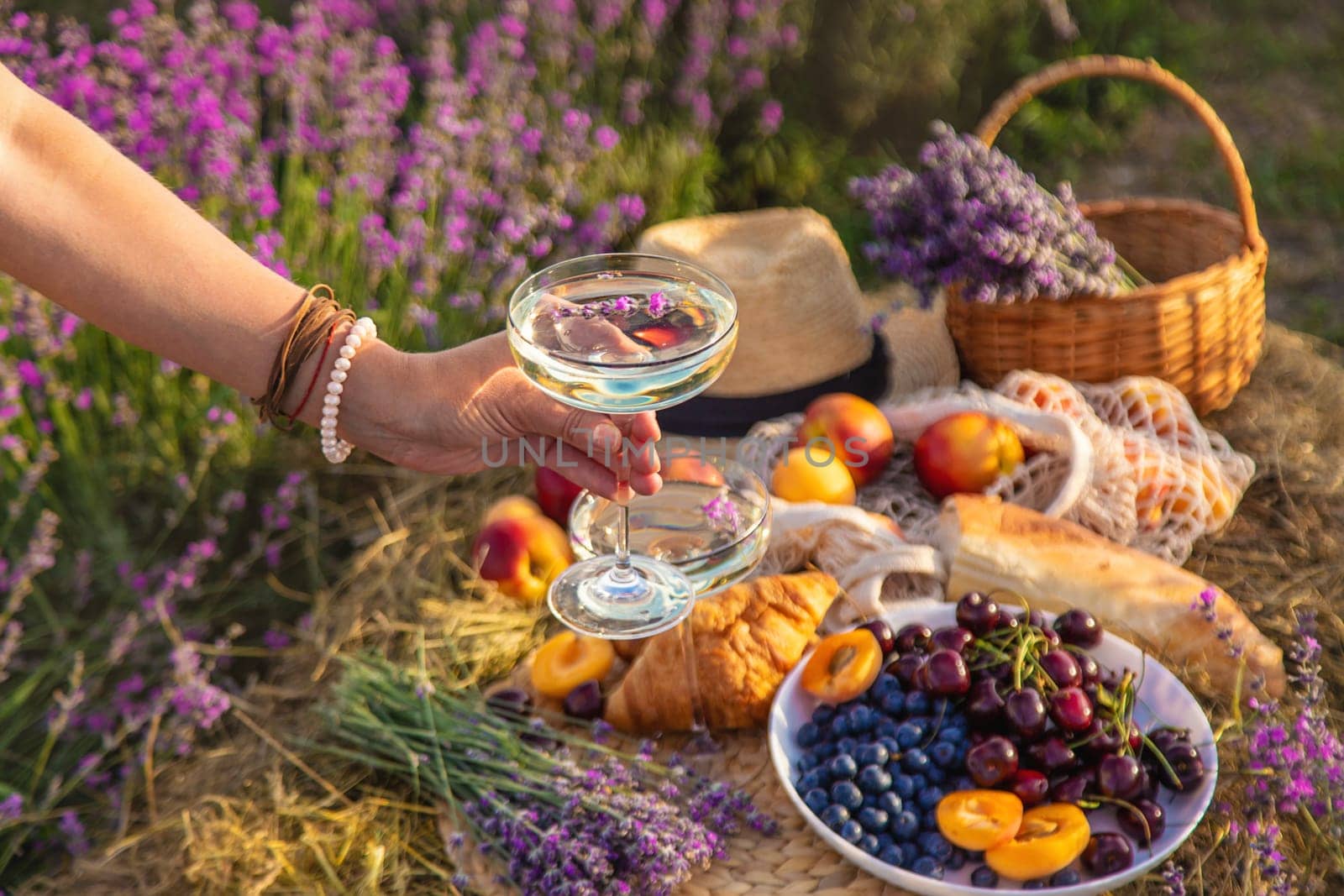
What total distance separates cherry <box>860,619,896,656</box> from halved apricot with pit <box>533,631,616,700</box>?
1.58 ft

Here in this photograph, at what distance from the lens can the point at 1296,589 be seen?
2.43 metres

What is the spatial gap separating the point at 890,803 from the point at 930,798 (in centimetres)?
6

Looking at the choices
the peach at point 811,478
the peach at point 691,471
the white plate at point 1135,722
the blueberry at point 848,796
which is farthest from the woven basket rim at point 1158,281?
the blueberry at point 848,796

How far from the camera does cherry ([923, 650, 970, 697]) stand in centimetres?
181

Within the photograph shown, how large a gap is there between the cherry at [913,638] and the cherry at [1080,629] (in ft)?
0.71

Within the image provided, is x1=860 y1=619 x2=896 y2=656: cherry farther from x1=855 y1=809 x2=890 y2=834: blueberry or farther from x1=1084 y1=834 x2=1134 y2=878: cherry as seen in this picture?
x1=1084 y1=834 x2=1134 y2=878: cherry

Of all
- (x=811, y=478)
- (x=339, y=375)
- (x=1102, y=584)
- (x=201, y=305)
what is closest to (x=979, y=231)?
(x=811, y=478)

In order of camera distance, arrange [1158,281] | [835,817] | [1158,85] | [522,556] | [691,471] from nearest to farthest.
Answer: [835,817]
[691,471]
[522,556]
[1158,85]
[1158,281]

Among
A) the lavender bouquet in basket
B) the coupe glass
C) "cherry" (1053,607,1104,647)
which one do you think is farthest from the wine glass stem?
the lavender bouquet in basket

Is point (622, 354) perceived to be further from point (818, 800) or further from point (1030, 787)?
point (1030, 787)

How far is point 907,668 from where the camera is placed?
1.89 meters

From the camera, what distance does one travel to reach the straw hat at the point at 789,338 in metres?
2.87

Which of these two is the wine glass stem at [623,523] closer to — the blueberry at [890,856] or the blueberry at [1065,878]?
the blueberry at [890,856]

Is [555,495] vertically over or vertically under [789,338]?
under
